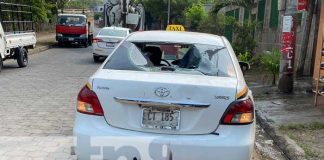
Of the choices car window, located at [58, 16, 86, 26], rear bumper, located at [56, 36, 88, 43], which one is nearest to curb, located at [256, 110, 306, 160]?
rear bumper, located at [56, 36, 88, 43]

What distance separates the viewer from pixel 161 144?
11.6 ft

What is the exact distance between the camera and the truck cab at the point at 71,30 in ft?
83.0

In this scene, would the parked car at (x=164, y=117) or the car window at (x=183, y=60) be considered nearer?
the parked car at (x=164, y=117)

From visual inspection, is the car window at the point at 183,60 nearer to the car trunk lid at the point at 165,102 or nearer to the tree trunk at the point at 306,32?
the car trunk lid at the point at 165,102

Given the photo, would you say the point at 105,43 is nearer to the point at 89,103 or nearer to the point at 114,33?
the point at 114,33

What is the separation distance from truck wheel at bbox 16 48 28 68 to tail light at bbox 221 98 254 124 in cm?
1130

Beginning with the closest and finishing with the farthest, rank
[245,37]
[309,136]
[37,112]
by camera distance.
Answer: [309,136] → [37,112] → [245,37]

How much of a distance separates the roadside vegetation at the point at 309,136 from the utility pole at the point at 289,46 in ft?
8.73

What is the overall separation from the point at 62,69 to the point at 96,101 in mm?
10838

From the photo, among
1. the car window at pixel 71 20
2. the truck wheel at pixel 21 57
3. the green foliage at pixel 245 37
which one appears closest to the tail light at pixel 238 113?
the truck wheel at pixel 21 57

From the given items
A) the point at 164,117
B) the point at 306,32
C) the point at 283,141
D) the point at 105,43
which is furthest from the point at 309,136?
the point at 105,43

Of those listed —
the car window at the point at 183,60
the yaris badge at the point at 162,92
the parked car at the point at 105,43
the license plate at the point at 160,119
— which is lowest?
Answer: the parked car at the point at 105,43

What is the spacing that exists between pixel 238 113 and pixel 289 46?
5831 mm

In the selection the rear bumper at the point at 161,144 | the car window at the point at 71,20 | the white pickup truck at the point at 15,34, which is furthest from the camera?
the car window at the point at 71,20
